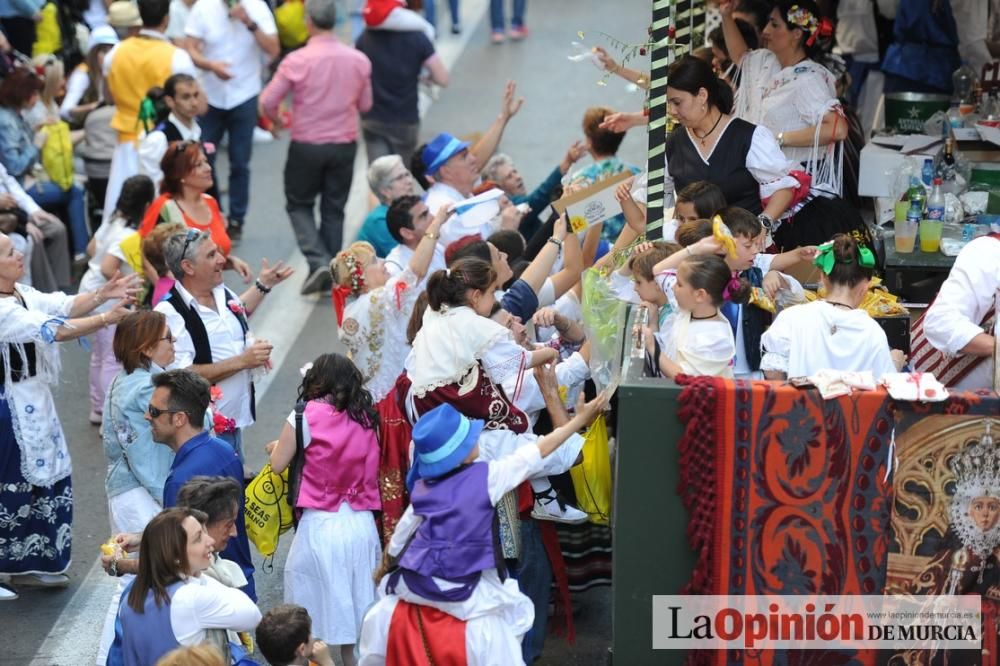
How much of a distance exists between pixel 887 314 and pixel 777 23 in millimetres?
2477

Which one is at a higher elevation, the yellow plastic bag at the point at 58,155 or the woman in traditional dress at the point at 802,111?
the woman in traditional dress at the point at 802,111

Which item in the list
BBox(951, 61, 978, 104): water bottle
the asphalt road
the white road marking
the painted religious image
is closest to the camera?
the painted religious image

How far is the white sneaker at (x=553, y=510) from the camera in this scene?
20.0 feet

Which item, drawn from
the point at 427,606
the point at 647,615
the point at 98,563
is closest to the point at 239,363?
the point at 98,563

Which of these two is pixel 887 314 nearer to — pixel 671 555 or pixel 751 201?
pixel 751 201

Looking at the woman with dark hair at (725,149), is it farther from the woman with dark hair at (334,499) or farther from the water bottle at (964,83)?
the water bottle at (964,83)

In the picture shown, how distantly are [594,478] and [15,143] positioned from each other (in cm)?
593

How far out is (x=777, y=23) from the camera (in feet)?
26.3

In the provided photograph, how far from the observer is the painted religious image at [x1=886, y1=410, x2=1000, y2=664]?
4961 millimetres

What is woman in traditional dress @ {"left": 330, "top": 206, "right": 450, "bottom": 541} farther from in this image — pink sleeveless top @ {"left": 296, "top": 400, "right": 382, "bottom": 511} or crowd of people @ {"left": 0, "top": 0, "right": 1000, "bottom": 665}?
pink sleeveless top @ {"left": 296, "top": 400, "right": 382, "bottom": 511}

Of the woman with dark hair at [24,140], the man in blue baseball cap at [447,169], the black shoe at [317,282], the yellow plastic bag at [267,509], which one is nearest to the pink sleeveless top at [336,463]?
the yellow plastic bag at [267,509]

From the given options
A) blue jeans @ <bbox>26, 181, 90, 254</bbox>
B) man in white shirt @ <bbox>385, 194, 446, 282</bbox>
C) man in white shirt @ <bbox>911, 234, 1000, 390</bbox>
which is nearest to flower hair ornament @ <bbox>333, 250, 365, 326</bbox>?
man in white shirt @ <bbox>385, 194, 446, 282</bbox>

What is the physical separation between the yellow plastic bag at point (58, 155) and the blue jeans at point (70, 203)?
0.07m

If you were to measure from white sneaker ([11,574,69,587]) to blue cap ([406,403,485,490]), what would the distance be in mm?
2750
